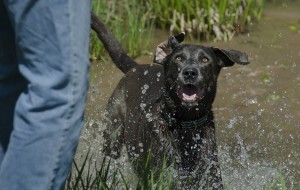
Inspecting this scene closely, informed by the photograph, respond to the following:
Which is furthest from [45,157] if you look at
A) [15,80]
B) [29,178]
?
[15,80]

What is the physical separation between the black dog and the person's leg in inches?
83.8

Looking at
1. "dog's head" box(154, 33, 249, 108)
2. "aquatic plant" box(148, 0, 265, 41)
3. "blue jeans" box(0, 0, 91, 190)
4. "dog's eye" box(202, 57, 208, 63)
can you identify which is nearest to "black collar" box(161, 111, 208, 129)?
"dog's head" box(154, 33, 249, 108)

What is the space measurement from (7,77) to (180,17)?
18.9ft

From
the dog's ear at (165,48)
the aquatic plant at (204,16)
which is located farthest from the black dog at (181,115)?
the aquatic plant at (204,16)

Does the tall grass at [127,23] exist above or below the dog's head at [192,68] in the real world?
below

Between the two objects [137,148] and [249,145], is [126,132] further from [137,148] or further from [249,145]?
[249,145]

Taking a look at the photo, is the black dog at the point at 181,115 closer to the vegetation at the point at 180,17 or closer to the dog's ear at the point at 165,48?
the dog's ear at the point at 165,48

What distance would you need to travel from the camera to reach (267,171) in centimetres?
595

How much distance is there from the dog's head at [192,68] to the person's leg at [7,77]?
8.06ft

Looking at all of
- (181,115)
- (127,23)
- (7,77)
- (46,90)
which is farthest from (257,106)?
(46,90)

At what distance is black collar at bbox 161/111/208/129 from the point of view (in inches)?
223

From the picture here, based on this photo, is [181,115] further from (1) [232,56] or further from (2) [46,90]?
(2) [46,90]

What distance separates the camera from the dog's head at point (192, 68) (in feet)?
18.6

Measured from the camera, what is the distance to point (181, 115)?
5.75 meters
